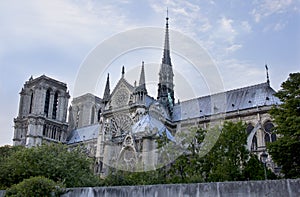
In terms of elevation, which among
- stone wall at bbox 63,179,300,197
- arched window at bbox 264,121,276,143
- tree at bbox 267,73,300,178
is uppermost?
arched window at bbox 264,121,276,143

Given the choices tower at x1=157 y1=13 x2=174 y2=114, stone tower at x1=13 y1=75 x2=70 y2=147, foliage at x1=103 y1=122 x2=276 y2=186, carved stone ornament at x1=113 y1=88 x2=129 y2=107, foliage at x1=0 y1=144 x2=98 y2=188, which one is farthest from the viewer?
stone tower at x1=13 y1=75 x2=70 y2=147

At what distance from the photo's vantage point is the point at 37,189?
14.6m

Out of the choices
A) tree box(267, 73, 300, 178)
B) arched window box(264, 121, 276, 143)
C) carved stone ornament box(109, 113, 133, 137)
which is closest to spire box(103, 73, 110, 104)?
carved stone ornament box(109, 113, 133, 137)

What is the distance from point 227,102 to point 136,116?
14512 mm

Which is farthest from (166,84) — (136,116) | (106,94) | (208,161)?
(208,161)

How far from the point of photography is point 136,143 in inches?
1216

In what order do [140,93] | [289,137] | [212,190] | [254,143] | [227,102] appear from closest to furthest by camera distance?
[212,190]
[289,137]
[254,143]
[140,93]
[227,102]

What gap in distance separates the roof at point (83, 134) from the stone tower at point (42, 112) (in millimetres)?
2148

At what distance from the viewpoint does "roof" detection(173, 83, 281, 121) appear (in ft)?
154

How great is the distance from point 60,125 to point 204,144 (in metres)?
53.9

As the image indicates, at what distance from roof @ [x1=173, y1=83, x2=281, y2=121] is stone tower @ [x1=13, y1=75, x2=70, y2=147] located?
28.8 meters

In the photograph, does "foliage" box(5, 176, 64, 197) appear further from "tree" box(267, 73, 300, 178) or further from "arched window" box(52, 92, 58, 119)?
"arched window" box(52, 92, 58, 119)

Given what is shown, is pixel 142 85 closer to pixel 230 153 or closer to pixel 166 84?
pixel 166 84

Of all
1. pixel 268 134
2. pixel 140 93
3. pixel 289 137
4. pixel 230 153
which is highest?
pixel 140 93
